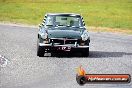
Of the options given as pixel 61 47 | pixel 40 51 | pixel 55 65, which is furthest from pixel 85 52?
pixel 55 65

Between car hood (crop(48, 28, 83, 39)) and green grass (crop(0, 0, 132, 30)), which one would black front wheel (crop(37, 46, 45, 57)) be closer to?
car hood (crop(48, 28, 83, 39))

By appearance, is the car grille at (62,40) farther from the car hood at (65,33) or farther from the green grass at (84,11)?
the green grass at (84,11)

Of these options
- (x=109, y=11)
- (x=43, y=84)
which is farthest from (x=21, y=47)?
(x=109, y=11)

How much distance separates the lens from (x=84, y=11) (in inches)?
2379

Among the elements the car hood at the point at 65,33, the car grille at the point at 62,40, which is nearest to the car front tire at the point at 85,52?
the car grille at the point at 62,40

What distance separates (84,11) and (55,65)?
41.3 m

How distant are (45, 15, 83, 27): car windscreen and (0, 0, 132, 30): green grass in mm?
19602

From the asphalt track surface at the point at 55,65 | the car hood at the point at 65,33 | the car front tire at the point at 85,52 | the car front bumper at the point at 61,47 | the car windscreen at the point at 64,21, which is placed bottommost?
the asphalt track surface at the point at 55,65

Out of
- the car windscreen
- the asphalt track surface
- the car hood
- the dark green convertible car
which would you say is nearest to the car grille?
the dark green convertible car

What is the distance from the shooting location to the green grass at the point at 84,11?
1924 inches

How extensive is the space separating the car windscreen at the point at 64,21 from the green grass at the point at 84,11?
19602 mm

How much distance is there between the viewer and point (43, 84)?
15.2 metres

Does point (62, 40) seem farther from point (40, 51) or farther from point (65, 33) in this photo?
point (40, 51)

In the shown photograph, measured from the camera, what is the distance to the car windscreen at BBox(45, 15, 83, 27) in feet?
73.9
